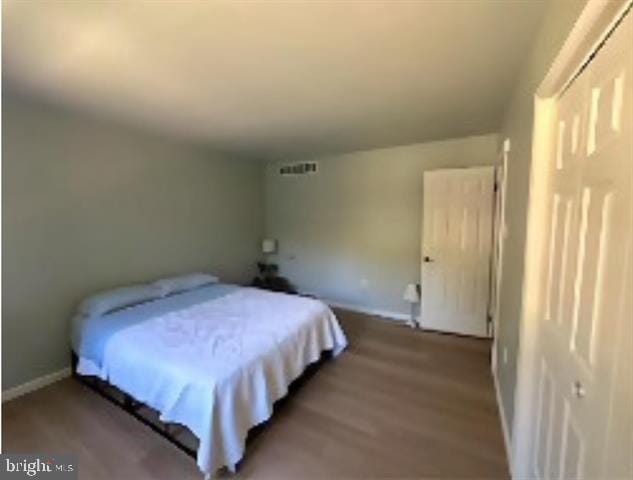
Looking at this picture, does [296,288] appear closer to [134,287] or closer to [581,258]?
[134,287]

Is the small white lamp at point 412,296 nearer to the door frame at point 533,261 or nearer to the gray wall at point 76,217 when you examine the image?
the door frame at point 533,261

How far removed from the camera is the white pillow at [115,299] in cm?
278

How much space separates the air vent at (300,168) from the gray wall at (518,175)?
2.75 metres

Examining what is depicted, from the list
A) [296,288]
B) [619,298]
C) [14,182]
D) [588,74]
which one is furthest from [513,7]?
[296,288]

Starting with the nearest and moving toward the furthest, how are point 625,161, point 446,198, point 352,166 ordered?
point 625,161 < point 446,198 < point 352,166

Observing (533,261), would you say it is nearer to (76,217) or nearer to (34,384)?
(76,217)

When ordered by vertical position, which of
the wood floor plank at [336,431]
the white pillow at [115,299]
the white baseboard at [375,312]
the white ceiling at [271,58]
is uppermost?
the white ceiling at [271,58]

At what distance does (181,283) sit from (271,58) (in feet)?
8.16

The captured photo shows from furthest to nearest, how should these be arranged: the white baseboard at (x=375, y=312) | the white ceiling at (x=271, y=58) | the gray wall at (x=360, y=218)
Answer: the white baseboard at (x=375, y=312), the gray wall at (x=360, y=218), the white ceiling at (x=271, y=58)

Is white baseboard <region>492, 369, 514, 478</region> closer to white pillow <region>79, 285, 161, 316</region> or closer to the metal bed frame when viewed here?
the metal bed frame

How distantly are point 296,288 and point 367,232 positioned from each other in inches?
59.9

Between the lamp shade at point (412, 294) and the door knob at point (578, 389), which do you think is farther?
the lamp shade at point (412, 294)

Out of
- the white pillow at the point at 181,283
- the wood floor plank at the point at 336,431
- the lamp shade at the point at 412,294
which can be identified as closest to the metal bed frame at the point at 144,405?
the wood floor plank at the point at 336,431

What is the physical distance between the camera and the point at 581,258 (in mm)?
1180
